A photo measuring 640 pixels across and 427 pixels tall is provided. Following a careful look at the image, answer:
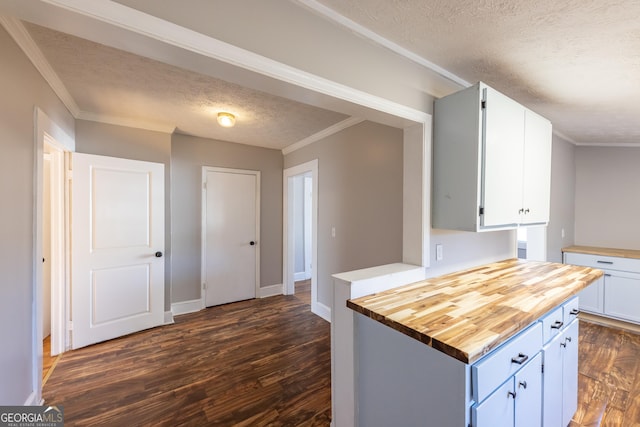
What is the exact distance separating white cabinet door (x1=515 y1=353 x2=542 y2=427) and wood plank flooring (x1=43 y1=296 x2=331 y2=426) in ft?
3.66

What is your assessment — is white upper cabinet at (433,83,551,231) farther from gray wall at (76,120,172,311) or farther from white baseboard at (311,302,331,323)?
gray wall at (76,120,172,311)

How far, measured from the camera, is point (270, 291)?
4.20 meters

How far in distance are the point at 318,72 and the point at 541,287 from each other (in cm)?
183

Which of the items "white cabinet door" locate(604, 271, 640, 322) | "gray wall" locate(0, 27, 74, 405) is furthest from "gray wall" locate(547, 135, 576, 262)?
"gray wall" locate(0, 27, 74, 405)

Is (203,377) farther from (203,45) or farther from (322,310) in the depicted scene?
(203,45)

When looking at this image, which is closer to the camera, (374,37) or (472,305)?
(472,305)

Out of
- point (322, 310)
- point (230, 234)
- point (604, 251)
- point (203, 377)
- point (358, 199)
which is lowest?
point (203, 377)

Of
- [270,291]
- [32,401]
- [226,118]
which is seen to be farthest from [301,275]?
[32,401]

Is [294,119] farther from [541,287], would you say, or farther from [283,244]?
[541,287]

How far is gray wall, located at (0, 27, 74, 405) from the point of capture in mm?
1415

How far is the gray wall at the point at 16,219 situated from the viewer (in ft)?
4.64

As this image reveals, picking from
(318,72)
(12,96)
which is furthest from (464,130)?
(12,96)

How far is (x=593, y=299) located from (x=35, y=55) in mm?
5734

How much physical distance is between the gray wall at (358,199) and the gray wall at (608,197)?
10.6ft
